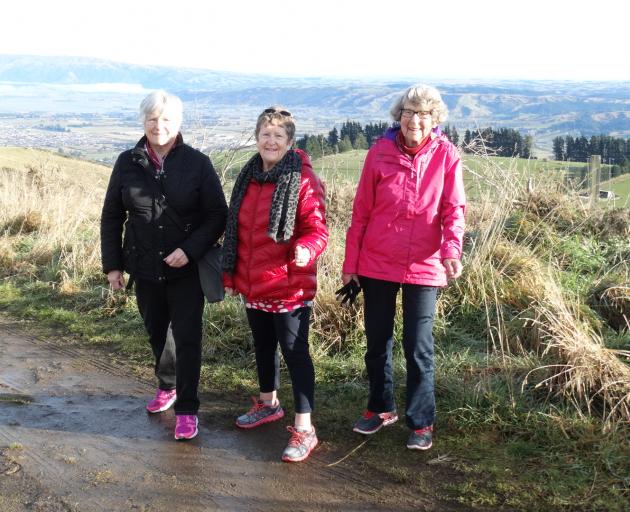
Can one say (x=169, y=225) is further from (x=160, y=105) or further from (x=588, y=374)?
(x=588, y=374)

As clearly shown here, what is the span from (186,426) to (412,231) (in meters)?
1.78

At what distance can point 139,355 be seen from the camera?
533 cm

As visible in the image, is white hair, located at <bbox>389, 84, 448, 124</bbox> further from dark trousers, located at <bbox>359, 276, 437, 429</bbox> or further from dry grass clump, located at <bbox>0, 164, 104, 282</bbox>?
dry grass clump, located at <bbox>0, 164, 104, 282</bbox>

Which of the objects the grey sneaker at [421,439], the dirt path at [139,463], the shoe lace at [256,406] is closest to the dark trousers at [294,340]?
the dirt path at [139,463]

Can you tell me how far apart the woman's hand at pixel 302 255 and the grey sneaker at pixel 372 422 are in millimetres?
1089

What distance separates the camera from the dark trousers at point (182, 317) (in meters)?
3.89

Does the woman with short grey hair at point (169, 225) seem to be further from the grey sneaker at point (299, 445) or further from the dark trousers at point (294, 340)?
the grey sneaker at point (299, 445)

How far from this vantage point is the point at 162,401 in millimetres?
4312

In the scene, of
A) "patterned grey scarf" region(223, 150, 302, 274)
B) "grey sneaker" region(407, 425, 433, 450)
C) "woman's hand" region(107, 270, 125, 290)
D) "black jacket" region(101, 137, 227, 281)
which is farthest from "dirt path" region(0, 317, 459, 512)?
"patterned grey scarf" region(223, 150, 302, 274)

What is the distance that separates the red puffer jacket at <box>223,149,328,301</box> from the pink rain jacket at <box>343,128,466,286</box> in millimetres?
294

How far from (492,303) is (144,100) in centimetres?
314

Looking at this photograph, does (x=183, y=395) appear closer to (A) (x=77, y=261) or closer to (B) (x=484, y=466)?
(B) (x=484, y=466)

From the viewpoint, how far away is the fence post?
23.6 ft

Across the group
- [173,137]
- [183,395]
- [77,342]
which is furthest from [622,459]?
[77,342]
